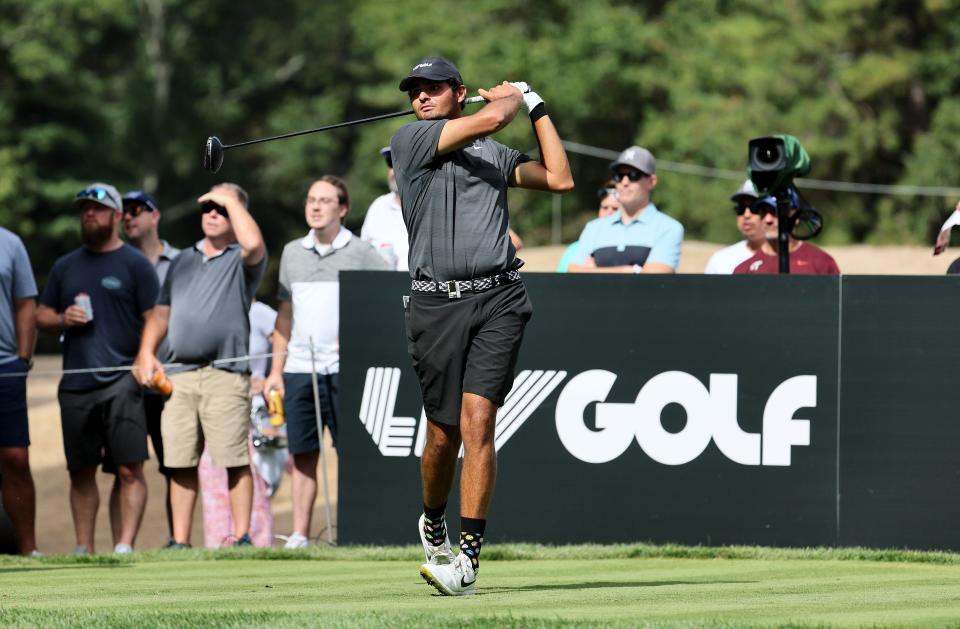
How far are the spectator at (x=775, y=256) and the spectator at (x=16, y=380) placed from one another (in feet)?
14.3

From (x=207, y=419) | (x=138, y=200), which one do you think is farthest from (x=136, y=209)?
(x=207, y=419)

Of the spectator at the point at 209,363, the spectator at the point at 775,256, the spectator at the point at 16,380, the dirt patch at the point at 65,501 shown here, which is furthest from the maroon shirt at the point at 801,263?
the dirt patch at the point at 65,501

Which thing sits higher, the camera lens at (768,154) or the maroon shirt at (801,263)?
the camera lens at (768,154)

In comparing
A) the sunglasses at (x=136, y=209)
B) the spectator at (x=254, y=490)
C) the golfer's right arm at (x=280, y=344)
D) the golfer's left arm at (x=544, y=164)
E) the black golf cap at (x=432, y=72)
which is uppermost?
the black golf cap at (x=432, y=72)

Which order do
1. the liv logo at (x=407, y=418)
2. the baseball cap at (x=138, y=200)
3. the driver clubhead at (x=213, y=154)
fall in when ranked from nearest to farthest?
the driver clubhead at (x=213, y=154)
the liv logo at (x=407, y=418)
the baseball cap at (x=138, y=200)

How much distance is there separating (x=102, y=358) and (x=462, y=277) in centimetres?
445

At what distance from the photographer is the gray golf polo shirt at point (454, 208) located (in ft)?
23.2

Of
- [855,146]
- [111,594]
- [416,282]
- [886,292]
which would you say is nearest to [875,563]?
[886,292]

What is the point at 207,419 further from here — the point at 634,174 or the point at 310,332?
the point at 634,174

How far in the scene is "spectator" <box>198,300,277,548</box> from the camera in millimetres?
11047

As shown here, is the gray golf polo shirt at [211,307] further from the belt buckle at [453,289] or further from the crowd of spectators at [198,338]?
the belt buckle at [453,289]

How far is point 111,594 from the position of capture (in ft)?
24.1

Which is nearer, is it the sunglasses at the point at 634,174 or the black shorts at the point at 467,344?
the black shorts at the point at 467,344

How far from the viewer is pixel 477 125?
6.87 metres
